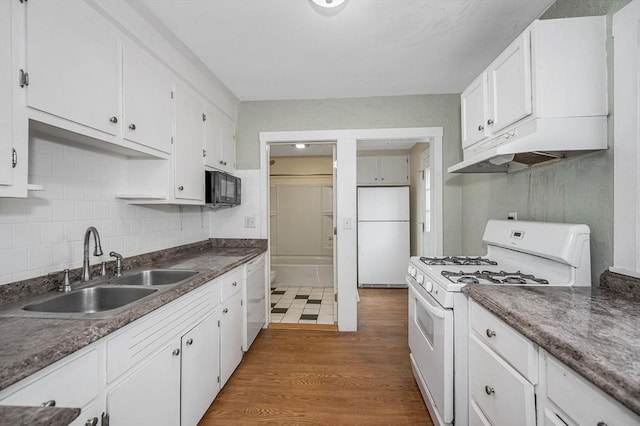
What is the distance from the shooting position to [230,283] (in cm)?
206

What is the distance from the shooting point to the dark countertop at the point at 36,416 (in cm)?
48

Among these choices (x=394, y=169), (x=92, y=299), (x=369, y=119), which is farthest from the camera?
(x=394, y=169)

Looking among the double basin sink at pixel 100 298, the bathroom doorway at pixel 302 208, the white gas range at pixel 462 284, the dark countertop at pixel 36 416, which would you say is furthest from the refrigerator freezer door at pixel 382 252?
the dark countertop at pixel 36 416

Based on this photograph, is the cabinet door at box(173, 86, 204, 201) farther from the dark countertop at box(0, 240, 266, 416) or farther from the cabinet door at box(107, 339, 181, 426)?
the cabinet door at box(107, 339, 181, 426)

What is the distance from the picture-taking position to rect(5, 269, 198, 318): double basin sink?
3.72ft

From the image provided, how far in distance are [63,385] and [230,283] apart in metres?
1.24

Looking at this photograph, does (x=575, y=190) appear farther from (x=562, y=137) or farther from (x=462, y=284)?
(x=462, y=284)

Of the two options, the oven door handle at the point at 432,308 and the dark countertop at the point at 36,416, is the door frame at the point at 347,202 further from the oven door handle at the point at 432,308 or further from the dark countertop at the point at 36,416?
the dark countertop at the point at 36,416

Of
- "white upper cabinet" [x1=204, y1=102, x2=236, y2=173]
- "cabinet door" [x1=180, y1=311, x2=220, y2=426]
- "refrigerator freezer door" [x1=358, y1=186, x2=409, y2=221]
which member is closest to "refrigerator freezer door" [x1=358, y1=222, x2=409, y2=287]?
"refrigerator freezer door" [x1=358, y1=186, x2=409, y2=221]

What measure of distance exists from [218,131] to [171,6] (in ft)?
3.65

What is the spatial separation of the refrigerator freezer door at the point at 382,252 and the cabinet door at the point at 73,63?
360 cm

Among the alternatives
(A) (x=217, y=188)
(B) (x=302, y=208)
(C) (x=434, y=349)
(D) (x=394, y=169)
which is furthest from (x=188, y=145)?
(B) (x=302, y=208)

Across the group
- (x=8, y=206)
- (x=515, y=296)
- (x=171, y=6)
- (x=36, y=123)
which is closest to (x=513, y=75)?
(x=515, y=296)

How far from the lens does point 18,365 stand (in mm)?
681
